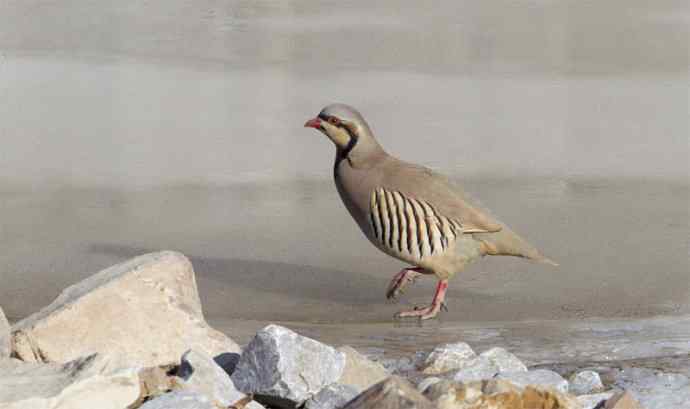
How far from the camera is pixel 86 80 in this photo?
1326cm

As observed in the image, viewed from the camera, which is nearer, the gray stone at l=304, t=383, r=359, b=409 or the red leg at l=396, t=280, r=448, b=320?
the gray stone at l=304, t=383, r=359, b=409

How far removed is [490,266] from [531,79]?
5814 mm

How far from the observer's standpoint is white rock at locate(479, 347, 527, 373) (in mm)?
5398

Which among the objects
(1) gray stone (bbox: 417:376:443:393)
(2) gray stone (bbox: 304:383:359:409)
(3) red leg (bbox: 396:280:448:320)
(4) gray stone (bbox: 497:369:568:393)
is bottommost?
(3) red leg (bbox: 396:280:448:320)

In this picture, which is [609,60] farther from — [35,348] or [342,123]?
[35,348]

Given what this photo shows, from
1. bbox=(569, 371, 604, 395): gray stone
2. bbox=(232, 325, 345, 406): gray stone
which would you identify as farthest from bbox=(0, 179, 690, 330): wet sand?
bbox=(232, 325, 345, 406): gray stone

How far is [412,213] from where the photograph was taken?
276 inches

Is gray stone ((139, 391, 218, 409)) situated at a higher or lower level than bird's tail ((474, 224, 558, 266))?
higher

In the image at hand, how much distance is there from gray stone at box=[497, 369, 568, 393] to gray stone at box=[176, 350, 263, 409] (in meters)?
0.92

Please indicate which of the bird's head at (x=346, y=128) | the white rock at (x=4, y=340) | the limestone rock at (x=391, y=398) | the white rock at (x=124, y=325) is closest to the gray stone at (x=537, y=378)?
the limestone rock at (x=391, y=398)

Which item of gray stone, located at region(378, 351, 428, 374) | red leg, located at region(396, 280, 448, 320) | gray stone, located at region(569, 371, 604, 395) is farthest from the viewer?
red leg, located at region(396, 280, 448, 320)

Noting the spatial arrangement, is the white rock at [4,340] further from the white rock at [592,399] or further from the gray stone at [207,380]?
the white rock at [592,399]

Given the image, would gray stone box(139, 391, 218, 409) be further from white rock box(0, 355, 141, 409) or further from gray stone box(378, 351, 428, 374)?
gray stone box(378, 351, 428, 374)

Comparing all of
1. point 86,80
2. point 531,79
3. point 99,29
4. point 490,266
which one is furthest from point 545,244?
point 99,29
